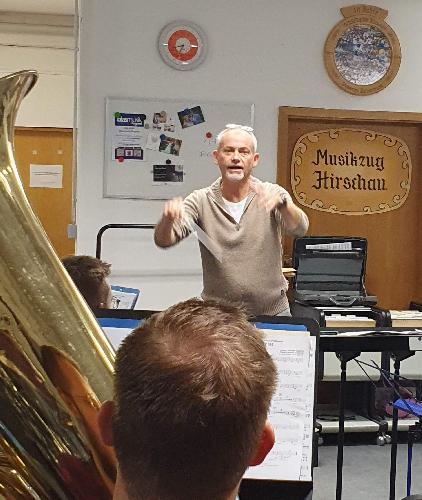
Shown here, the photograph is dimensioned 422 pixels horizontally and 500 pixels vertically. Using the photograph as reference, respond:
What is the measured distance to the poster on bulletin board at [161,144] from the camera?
13.8ft

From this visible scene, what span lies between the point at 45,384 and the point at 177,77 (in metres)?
3.71

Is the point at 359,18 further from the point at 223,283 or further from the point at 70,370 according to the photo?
the point at 70,370

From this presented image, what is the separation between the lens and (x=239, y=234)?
2670mm

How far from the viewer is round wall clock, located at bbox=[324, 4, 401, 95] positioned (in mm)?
4363

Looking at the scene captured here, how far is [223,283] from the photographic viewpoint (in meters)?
2.68

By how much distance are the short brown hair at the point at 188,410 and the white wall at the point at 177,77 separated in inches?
141

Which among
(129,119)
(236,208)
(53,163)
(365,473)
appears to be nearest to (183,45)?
(129,119)

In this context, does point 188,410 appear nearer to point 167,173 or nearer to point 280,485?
point 280,485

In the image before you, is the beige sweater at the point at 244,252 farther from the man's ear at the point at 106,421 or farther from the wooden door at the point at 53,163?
Result: the wooden door at the point at 53,163

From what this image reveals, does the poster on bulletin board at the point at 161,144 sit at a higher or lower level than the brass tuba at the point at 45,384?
higher

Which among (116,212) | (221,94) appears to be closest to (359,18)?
(221,94)

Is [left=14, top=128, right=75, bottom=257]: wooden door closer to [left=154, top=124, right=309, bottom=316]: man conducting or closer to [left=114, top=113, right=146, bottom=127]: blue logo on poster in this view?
[left=114, top=113, right=146, bottom=127]: blue logo on poster

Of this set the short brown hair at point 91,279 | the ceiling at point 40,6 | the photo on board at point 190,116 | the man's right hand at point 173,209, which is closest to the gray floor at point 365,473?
the man's right hand at point 173,209

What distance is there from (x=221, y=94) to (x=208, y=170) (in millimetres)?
443
